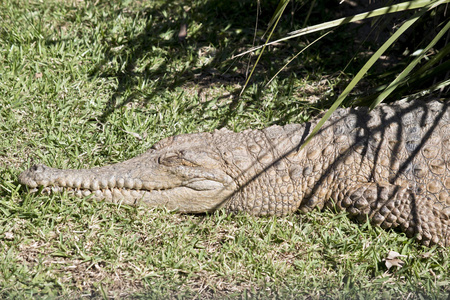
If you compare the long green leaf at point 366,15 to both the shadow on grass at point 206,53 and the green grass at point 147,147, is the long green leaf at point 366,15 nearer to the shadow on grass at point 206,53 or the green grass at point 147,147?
the green grass at point 147,147

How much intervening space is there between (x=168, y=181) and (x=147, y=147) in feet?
2.11

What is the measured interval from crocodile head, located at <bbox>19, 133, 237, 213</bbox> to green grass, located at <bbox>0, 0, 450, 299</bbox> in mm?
90

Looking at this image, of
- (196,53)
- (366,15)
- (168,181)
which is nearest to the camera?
(366,15)

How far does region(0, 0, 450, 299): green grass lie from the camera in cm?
306

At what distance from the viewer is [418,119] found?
3699 mm

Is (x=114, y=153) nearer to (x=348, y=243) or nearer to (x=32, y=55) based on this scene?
(x=32, y=55)

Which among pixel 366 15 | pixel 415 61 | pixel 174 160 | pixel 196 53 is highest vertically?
pixel 366 15

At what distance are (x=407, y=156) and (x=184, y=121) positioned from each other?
6.56 ft

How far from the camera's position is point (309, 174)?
12.0ft

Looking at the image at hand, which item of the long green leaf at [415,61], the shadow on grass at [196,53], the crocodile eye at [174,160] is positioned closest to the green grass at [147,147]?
the shadow on grass at [196,53]

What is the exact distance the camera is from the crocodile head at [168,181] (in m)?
3.55

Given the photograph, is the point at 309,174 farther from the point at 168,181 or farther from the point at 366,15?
the point at 366,15

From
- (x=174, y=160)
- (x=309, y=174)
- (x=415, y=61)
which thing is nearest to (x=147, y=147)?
(x=174, y=160)

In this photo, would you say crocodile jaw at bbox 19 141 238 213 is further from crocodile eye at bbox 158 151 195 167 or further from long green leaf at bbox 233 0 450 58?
long green leaf at bbox 233 0 450 58
